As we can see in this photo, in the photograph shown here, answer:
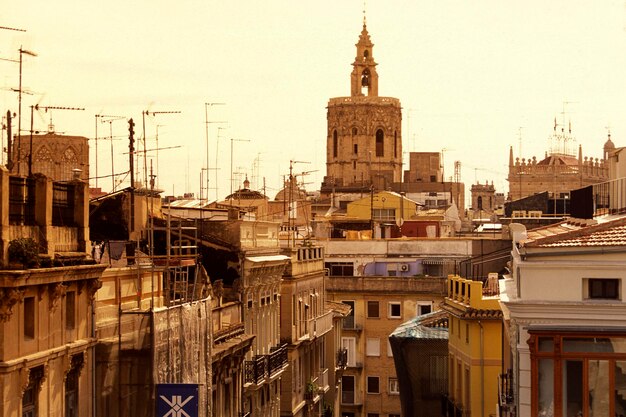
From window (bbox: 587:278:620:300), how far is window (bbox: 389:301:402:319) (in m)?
45.2

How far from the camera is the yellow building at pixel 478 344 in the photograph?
4306 cm

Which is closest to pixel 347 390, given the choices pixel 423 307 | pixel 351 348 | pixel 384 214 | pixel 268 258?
pixel 351 348

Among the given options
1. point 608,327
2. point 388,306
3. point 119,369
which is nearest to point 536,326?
point 608,327

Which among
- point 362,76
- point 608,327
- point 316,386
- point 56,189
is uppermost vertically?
point 362,76

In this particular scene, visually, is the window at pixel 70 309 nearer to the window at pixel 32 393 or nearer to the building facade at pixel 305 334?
the window at pixel 32 393

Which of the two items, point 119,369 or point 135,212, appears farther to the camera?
point 135,212

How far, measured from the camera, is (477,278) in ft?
177

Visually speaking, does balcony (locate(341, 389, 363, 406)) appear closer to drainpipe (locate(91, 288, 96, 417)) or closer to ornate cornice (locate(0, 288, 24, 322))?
drainpipe (locate(91, 288, 96, 417))

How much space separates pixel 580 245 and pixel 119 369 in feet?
23.5

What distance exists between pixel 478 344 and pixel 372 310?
28249mm

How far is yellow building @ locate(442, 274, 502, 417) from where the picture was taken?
4306 centimetres

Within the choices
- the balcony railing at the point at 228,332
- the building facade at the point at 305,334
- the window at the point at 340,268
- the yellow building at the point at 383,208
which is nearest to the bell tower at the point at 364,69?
the yellow building at the point at 383,208

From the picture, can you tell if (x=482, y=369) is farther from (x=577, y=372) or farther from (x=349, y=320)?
(x=349, y=320)

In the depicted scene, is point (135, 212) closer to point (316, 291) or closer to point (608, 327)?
point (608, 327)
